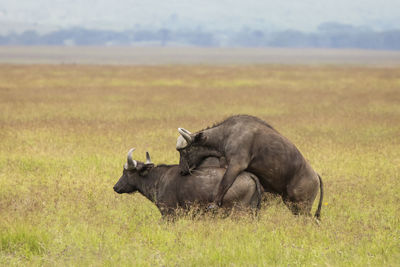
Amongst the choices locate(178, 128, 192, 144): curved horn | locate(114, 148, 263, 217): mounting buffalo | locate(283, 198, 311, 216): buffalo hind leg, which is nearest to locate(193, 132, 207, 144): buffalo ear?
locate(178, 128, 192, 144): curved horn

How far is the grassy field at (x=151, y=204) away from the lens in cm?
761

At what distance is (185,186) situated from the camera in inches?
366

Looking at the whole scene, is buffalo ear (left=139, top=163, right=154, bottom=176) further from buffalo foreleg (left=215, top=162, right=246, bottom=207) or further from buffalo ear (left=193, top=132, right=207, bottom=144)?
buffalo foreleg (left=215, top=162, right=246, bottom=207)

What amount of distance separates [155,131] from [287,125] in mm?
5380

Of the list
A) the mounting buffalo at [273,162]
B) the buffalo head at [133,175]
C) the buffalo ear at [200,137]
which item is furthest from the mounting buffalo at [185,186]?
the buffalo ear at [200,137]

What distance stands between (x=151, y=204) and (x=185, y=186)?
1.63 meters

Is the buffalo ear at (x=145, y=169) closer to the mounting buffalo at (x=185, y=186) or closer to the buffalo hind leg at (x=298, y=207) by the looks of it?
the mounting buffalo at (x=185, y=186)

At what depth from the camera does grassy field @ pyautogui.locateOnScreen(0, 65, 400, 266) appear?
761cm

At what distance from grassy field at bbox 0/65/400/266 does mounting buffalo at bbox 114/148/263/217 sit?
0.29 meters

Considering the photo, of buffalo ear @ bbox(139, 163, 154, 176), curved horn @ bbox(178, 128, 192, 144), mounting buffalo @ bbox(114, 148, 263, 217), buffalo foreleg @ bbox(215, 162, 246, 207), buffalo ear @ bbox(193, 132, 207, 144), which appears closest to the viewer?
buffalo foreleg @ bbox(215, 162, 246, 207)

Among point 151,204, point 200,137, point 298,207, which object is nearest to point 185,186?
point 200,137

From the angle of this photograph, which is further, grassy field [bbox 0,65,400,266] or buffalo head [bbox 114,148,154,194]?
buffalo head [bbox 114,148,154,194]

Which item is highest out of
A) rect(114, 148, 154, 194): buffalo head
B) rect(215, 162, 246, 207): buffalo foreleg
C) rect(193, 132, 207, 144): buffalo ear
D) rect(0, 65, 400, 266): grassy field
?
rect(193, 132, 207, 144): buffalo ear

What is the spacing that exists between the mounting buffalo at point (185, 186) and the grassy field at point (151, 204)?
295 millimetres
